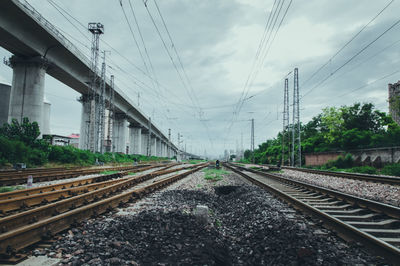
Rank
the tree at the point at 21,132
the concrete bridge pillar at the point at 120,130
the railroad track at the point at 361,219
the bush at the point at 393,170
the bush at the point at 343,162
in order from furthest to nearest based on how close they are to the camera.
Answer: the concrete bridge pillar at the point at 120,130
the bush at the point at 343,162
the tree at the point at 21,132
the bush at the point at 393,170
the railroad track at the point at 361,219

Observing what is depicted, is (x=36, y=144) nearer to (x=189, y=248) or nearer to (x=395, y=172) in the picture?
(x=189, y=248)

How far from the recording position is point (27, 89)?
24.9m

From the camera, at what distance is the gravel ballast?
3.38 m

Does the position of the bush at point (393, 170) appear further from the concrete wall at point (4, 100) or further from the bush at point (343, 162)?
the concrete wall at point (4, 100)

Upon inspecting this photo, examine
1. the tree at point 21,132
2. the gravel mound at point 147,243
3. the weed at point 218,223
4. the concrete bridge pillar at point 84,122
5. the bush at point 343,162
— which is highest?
the concrete bridge pillar at point 84,122

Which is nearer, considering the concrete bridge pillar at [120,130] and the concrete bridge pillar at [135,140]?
the concrete bridge pillar at [120,130]

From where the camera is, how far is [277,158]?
50.0 metres

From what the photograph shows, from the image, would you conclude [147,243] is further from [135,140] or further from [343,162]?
[135,140]

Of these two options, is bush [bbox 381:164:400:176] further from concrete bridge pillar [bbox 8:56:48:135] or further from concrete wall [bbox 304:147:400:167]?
concrete bridge pillar [bbox 8:56:48:135]

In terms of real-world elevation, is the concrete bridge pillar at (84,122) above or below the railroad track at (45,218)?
above

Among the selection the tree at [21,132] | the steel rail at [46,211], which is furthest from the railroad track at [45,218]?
the tree at [21,132]

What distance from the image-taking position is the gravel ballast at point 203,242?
3.38 m

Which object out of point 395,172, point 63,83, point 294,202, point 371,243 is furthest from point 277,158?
point 371,243

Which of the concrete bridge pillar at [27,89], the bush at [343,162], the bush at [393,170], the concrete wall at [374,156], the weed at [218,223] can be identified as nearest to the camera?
the weed at [218,223]
